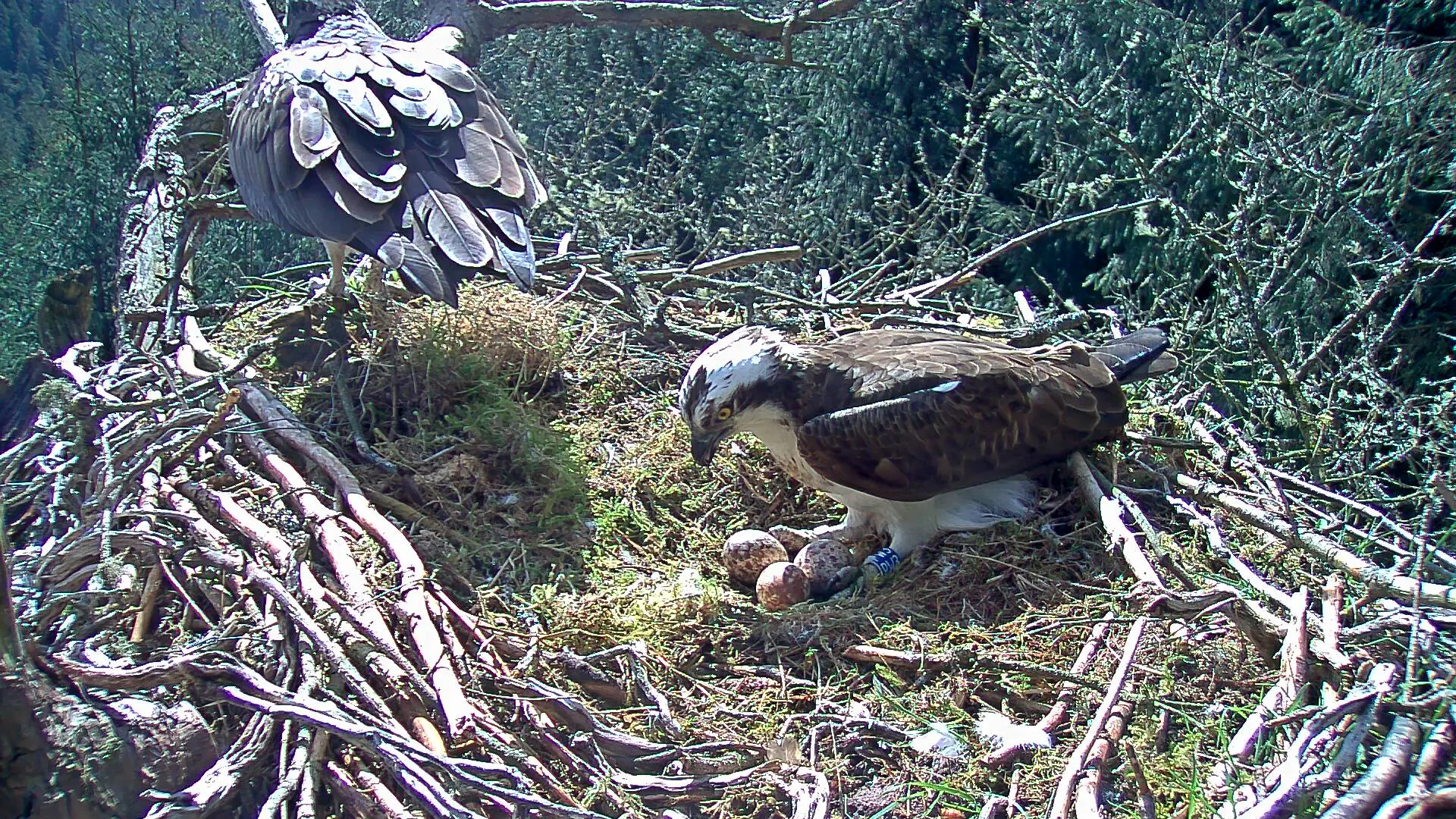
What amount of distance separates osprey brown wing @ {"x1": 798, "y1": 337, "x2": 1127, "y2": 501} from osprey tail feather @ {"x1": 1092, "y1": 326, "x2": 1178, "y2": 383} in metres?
0.15

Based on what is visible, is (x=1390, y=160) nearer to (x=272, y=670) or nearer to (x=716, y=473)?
(x=716, y=473)

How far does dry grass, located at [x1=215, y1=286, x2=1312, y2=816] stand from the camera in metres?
2.65

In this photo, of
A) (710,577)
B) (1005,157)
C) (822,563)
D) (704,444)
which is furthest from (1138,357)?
(1005,157)

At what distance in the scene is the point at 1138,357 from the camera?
388 cm

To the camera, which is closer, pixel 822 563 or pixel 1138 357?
pixel 822 563

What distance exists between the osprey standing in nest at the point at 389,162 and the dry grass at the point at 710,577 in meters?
0.61

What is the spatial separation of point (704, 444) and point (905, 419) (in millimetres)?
660

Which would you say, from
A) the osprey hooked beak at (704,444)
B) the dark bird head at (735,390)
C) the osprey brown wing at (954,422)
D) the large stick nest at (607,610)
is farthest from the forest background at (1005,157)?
the osprey hooked beak at (704,444)

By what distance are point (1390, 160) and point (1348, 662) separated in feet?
9.73

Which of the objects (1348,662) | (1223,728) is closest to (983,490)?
(1223,728)

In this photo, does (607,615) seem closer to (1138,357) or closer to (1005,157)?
(1138,357)

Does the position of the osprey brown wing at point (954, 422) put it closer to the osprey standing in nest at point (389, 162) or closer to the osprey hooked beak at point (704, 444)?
the osprey hooked beak at point (704, 444)

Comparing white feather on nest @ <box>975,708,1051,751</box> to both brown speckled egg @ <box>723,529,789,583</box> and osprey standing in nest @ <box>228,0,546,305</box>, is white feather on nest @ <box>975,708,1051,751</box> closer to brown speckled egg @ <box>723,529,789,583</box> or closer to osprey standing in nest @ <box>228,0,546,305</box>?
brown speckled egg @ <box>723,529,789,583</box>

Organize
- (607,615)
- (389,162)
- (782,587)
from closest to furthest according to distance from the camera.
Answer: (607,615) → (782,587) → (389,162)
